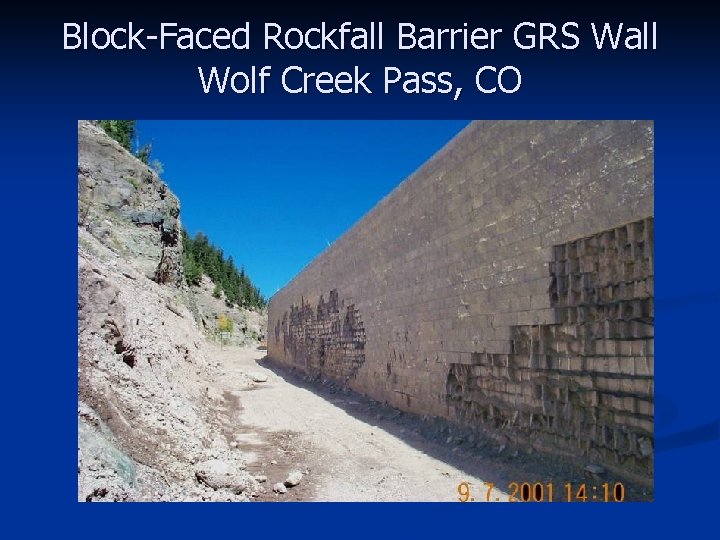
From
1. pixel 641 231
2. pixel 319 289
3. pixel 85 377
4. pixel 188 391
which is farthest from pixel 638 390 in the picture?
pixel 319 289

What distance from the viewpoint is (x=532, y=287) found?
A: 4844 mm

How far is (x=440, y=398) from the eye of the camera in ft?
22.1

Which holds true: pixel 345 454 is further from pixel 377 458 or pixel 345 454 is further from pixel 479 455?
pixel 479 455

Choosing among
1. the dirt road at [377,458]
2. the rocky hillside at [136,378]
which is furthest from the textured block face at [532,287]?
the rocky hillside at [136,378]

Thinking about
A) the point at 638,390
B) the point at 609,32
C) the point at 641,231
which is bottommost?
the point at 638,390

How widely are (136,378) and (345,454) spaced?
2.41m

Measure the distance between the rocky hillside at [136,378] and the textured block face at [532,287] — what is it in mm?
2706

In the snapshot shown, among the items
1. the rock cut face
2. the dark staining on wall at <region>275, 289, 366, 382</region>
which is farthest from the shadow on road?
the rock cut face

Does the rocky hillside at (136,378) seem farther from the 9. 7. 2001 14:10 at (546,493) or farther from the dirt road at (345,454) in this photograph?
the 9. 7. 2001 14:10 at (546,493)

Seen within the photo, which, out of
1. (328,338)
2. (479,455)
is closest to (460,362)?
(479,455)

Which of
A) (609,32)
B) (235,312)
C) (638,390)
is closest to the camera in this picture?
(609,32)

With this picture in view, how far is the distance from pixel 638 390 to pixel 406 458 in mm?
2818

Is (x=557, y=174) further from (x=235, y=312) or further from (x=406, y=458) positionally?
(x=235, y=312)

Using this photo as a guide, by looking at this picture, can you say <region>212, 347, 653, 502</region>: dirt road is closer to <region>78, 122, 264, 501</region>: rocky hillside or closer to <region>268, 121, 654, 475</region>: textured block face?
<region>268, 121, 654, 475</region>: textured block face
